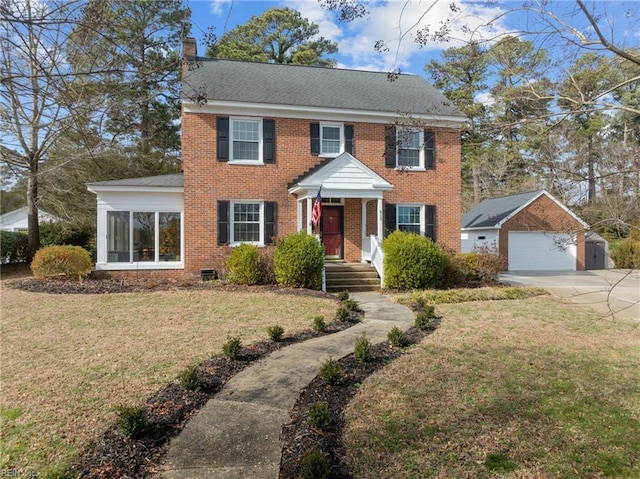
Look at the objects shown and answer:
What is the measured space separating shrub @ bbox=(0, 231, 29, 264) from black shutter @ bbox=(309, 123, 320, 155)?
14.4 meters

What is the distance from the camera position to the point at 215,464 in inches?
131

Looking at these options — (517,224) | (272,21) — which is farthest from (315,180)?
(272,21)

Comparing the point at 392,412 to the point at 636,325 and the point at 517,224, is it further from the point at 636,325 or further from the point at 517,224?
the point at 517,224

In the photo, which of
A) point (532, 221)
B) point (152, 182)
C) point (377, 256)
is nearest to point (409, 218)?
point (377, 256)

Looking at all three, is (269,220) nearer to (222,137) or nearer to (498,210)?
(222,137)

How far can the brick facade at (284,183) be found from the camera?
560 inches

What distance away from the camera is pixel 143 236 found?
14539mm

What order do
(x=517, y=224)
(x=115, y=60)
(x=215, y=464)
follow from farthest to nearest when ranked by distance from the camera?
1. (x=517, y=224)
2. (x=115, y=60)
3. (x=215, y=464)

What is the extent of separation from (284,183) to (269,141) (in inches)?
59.8

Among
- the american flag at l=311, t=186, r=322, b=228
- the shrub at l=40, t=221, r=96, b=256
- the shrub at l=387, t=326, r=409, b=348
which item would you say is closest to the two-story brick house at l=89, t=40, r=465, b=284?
the american flag at l=311, t=186, r=322, b=228

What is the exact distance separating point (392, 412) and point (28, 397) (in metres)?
3.93

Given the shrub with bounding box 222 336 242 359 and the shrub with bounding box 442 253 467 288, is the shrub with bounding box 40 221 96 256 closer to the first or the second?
the shrub with bounding box 442 253 467 288

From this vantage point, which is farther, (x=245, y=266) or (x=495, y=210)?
(x=495, y=210)

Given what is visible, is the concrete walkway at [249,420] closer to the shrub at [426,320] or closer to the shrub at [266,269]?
the shrub at [426,320]
